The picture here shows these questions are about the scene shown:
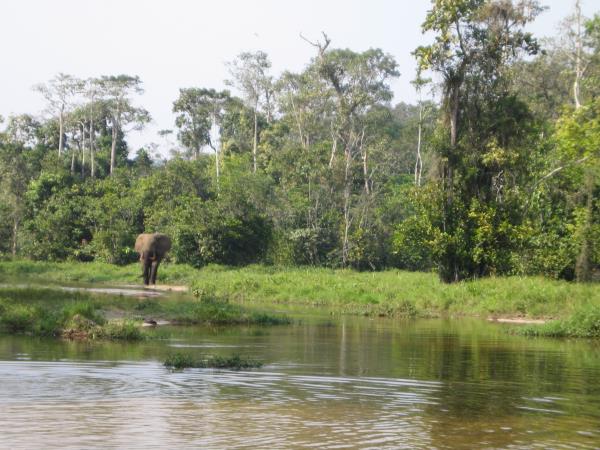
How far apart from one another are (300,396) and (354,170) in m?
40.1

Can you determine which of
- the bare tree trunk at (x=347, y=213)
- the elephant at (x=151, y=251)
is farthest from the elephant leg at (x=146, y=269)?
the bare tree trunk at (x=347, y=213)

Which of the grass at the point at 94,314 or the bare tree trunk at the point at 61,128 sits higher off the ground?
the bare tree trunk at the point at 61,128

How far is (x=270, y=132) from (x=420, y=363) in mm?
49980

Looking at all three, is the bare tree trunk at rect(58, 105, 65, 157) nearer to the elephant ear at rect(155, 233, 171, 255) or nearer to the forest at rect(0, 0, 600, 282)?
the forest at rect(0, 0, 600, 282)

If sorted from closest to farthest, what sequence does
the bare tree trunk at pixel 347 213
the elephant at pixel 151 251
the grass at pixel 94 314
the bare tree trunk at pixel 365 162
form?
1. the grass at pixel 94 314
2. the elephant at pixel 151 251
3. the bare tree trunk at pixel 347 213
4. the bare tree trunk at pixel 365 162

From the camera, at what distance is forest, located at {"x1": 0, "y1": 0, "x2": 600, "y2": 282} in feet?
110

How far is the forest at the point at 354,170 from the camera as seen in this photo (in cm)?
3353

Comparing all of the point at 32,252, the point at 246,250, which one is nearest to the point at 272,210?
the point at 246,250

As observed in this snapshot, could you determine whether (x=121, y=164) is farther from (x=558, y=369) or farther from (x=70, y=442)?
(x=70, y=442)

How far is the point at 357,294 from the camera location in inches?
1302

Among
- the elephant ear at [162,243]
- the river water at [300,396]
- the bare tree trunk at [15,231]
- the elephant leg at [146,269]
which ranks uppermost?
the bare tree trunk at [15,231]

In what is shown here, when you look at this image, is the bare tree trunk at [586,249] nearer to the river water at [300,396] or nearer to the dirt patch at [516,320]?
the dirt patch at [516,320]

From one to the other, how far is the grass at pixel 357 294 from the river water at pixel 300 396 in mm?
5716

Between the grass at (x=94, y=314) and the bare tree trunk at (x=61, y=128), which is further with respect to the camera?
the bare tree trunk at (x=61, y=128)
